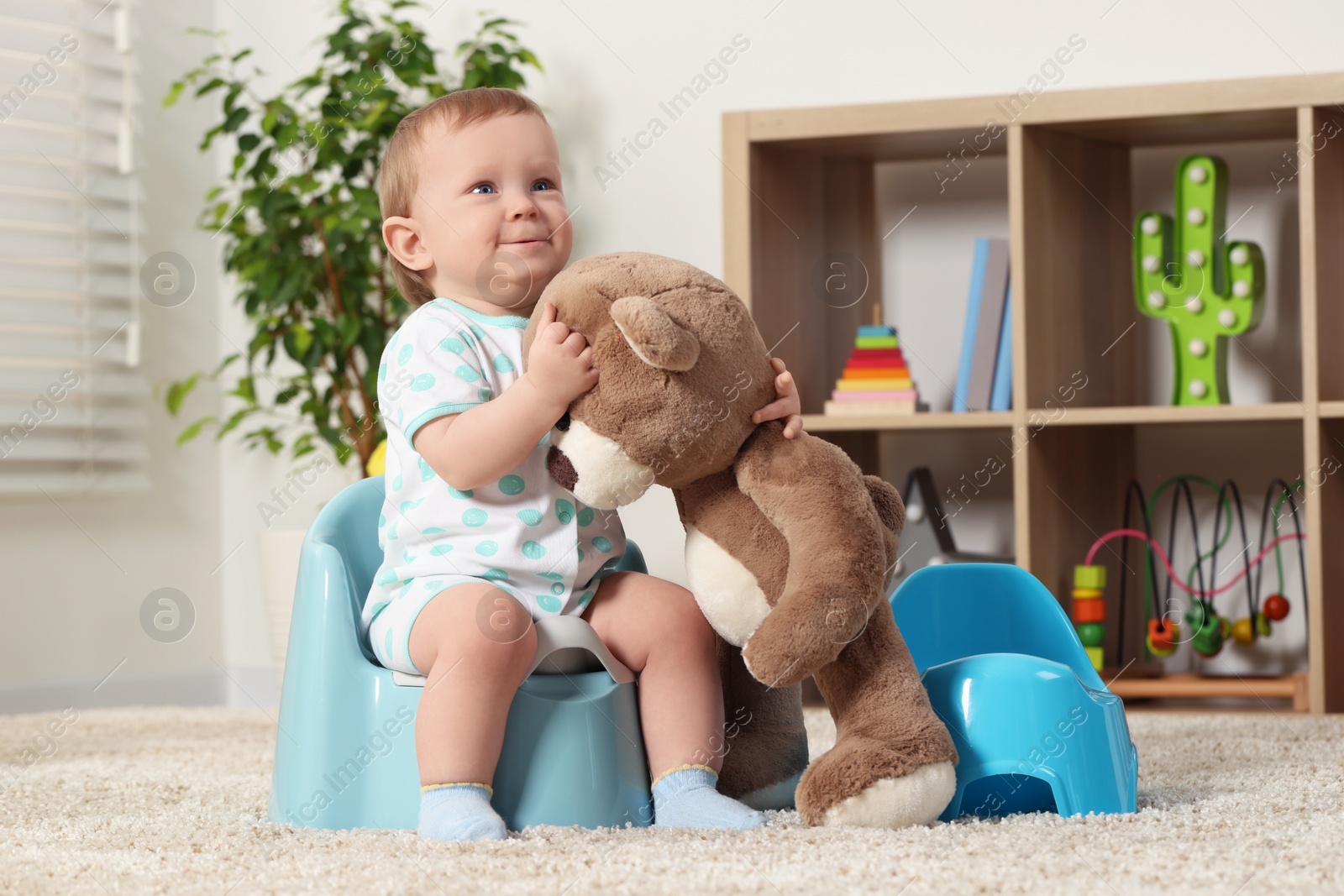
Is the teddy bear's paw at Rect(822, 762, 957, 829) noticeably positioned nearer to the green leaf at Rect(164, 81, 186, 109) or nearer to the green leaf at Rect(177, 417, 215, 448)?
the green leaf at Rect(177, 417, 215, 448)

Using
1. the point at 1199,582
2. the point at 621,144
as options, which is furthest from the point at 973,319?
the point at 621,144

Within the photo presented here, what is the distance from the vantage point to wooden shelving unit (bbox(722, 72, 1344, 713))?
159 cm

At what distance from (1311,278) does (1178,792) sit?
0.77 m

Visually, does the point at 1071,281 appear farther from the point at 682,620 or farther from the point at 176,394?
the point at 176,394

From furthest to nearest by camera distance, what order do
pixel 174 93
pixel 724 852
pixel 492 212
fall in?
pixel 174 93 < pixel 492 212 < pixel 724 852

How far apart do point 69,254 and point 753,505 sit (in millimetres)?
1468

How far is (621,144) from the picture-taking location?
81.4 inches

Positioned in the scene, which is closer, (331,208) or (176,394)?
(331,208)

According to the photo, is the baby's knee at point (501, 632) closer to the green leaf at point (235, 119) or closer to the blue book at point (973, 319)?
the blue book at point (973, 319)

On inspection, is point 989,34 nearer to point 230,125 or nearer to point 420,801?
point 230,125

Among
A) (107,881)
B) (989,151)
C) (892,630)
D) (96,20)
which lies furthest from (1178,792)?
(96,20)

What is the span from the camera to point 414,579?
95cm

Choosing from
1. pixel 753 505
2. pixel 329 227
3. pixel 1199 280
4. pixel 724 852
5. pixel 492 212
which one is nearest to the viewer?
pixel 724 852

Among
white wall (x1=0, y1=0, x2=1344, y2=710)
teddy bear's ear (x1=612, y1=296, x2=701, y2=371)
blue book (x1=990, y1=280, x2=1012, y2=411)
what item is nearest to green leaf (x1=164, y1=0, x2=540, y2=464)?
white wall (x1=0, y1=0, x2=1344, y2=710)
